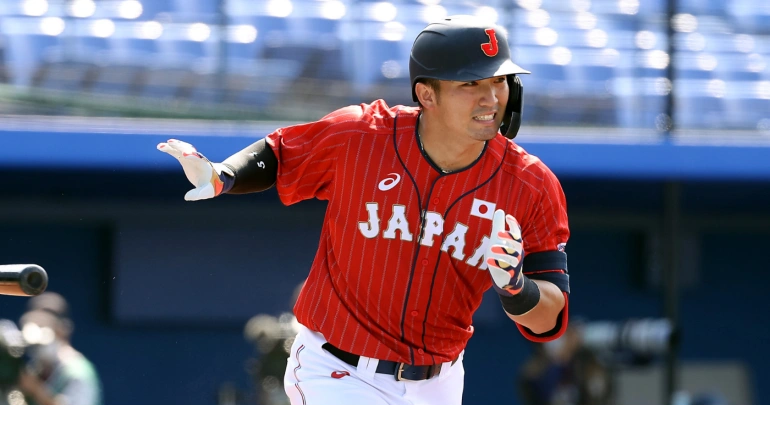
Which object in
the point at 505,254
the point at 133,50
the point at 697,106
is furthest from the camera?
the point at 697,106

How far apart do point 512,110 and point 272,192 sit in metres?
4.45

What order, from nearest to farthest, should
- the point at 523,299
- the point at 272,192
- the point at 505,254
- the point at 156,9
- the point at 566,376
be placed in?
the point at 505,254
the point at 523,299
the point at 566,376
the point at 272,192
the point at 156,9

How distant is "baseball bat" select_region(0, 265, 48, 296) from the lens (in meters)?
2.19

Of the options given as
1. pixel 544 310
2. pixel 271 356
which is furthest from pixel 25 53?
pixel 544 310

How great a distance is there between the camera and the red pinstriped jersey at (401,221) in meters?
3.06

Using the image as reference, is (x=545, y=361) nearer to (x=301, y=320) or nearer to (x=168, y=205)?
(x=168, y=205)

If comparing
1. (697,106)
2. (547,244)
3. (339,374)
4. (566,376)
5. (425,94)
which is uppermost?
(425,94)

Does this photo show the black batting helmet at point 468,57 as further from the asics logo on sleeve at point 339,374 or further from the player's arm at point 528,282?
the asics logo on sleeve at point 339,374

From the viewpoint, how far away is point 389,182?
3090 millimetres

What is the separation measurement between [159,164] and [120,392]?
159cm

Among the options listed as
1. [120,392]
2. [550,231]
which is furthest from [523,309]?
[120,392]

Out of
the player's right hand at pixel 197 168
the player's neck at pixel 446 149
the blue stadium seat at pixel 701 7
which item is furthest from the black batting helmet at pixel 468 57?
the blue stadium seat at pixel 701 7

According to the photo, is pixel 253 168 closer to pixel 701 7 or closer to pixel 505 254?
pixel 505 254

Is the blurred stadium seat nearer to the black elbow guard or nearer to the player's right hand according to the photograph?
the black elbow guard
